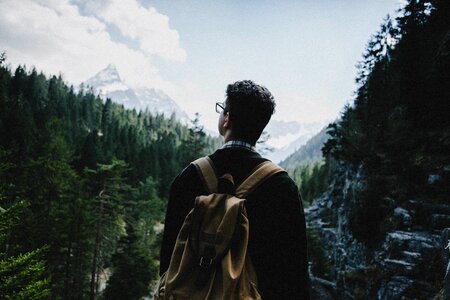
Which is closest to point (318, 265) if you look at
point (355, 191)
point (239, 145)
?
point (355, 191)

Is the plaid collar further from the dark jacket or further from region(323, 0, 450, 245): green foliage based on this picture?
region(323, 0, 450, 245): green foliage

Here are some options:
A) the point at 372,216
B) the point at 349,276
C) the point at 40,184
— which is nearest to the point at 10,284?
the point at 349,276

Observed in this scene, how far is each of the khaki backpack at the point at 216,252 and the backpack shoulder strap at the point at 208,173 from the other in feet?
0.25

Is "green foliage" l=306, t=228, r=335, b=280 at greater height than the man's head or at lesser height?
lesser

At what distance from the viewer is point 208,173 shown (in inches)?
79.9

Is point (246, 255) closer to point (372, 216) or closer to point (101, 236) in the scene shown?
point (372, 216)

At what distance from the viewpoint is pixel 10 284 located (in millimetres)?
7094

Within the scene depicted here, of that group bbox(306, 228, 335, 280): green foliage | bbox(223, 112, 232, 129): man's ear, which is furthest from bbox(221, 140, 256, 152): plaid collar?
bbox(306, 228, 335, 280): green foliage

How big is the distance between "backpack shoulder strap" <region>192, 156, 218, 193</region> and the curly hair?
0.29 metres

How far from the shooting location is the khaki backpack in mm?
1693

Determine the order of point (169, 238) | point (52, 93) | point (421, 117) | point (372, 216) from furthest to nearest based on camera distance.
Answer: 1. point (52, 93)
2. point (421, 117)
3. point (372, 216)
4. point (169, 238)

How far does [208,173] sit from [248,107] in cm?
54

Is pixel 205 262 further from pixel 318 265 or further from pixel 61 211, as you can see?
pixel 318 265

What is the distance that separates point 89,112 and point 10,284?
11513 centimetres
